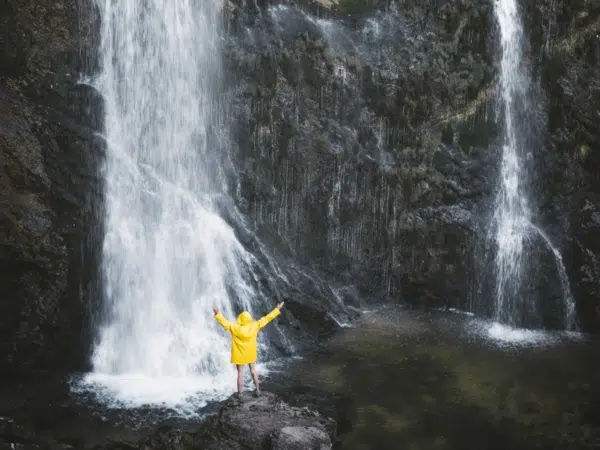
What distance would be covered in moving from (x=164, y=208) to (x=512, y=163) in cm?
899

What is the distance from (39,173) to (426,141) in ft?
31.5

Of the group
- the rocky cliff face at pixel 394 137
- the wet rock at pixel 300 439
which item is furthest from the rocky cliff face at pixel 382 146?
the wet rock at pixel 300 439

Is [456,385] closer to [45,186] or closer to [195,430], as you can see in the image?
[195,430]

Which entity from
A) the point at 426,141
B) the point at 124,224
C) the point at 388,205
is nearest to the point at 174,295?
the point at 124,224

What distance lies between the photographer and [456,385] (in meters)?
12.6

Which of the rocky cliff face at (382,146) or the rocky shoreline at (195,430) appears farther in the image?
the rocky cliff face at (382,146)

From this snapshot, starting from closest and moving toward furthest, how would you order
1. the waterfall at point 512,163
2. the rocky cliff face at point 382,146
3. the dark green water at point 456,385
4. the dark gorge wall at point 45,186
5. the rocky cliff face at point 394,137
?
the dark green water at point 456,385 < the dark gorge wall at point 45,186 < the rocky cliff face at point 394,137 < the rocky cliff face at point 382,146 < the waterfall at point 512,163

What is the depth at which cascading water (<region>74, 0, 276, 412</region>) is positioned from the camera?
13641mm

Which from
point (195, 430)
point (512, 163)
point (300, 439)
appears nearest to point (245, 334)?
point (300, 439)

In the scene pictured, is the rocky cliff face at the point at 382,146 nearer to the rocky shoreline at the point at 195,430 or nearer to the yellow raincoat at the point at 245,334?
the yellow raincoat at the point at 245,334

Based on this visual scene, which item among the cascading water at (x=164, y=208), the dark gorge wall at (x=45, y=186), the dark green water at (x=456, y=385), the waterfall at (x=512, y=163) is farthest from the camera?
the waterfall at (x=512, y=163)

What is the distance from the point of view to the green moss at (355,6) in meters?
17.0

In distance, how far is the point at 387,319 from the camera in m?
16.4

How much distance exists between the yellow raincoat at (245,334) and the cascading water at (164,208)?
2973 millimetres
